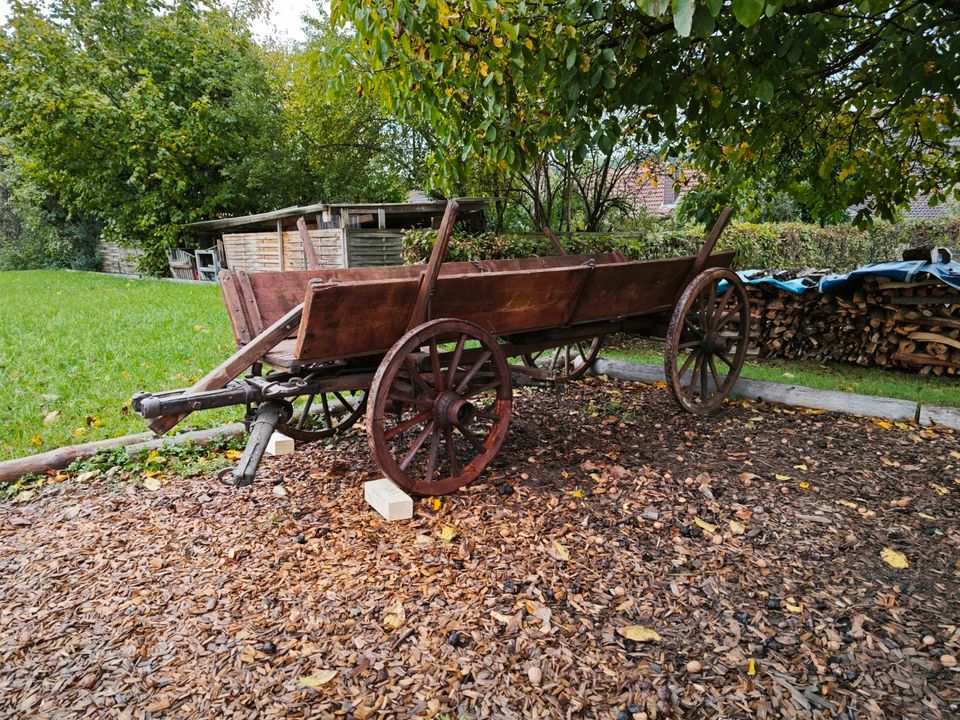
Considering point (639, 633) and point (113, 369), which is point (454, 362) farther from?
point (113, 369)

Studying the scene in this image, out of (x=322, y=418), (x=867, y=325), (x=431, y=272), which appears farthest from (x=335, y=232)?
(x=431, y=272)

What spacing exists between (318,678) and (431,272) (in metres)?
1.70

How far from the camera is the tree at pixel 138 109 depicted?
15.9 meters

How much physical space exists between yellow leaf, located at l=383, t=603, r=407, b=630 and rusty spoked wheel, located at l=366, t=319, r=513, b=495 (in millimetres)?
712

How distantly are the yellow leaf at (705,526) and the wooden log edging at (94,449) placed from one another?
9.34ft

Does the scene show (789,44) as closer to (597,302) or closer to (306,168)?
(597,302)

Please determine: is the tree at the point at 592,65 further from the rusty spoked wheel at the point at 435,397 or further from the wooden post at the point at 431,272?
the rusty spoked wheel at the point at 435,397

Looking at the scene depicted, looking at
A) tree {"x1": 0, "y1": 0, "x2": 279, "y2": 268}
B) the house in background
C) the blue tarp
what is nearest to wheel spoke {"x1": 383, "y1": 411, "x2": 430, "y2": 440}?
the blue tarp

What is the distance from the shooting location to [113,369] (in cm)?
565

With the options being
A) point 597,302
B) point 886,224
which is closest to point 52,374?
point 597,302

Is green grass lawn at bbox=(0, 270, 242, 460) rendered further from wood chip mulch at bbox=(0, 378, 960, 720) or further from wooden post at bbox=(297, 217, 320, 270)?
wooden post at bbox=(297, 217, 320, 270)

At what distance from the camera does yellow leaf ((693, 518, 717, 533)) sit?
117 inches

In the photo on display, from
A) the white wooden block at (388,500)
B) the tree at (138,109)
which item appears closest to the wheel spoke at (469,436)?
the white wooden block at (388,500)

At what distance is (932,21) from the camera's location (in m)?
4.22
